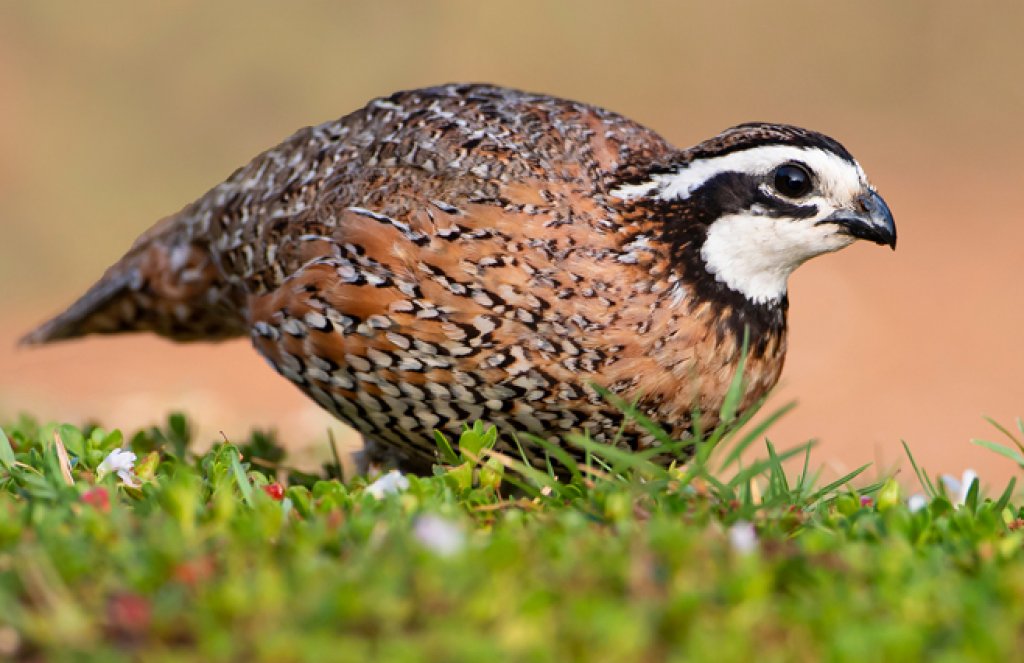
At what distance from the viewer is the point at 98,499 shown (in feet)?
10.8

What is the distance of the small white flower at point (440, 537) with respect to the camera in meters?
2.64

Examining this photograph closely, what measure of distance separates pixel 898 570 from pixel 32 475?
240 cm

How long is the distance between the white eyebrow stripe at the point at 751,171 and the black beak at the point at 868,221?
0.06 metres

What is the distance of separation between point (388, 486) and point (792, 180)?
74.6 inches

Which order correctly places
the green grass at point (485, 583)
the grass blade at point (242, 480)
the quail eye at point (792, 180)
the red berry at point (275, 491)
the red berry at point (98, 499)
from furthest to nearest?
the quail eye at point (792, 180) → the red berry at point (275, 491) → the grass blade at point (242, 480) → the red berry at point (98, 499) → the green grass at point (485, 583)

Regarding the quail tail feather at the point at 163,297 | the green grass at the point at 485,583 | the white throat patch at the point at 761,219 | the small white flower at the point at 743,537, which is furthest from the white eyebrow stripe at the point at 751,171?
the quail tail feather at the point at 163,297

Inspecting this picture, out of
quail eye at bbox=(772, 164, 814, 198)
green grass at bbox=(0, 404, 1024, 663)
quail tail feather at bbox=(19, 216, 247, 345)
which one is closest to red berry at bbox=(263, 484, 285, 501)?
green grass at bbox=(0, 404, 1024, 663)

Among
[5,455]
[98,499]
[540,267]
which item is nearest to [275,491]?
[98,499]

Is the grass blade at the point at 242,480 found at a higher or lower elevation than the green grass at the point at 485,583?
lower

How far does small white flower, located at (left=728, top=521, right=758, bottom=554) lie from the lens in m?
2.86

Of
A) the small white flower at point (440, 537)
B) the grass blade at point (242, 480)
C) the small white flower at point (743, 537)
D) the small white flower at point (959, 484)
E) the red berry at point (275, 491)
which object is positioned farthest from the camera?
the small white flower at point (959, 484)

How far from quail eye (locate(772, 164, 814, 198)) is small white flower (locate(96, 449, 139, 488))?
2.38 m

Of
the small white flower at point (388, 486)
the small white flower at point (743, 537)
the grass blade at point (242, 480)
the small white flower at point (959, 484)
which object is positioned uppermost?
the small white flower at point (743, 537)

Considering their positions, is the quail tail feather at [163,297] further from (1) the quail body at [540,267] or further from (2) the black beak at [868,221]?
(2) the black beak at [868,221]
